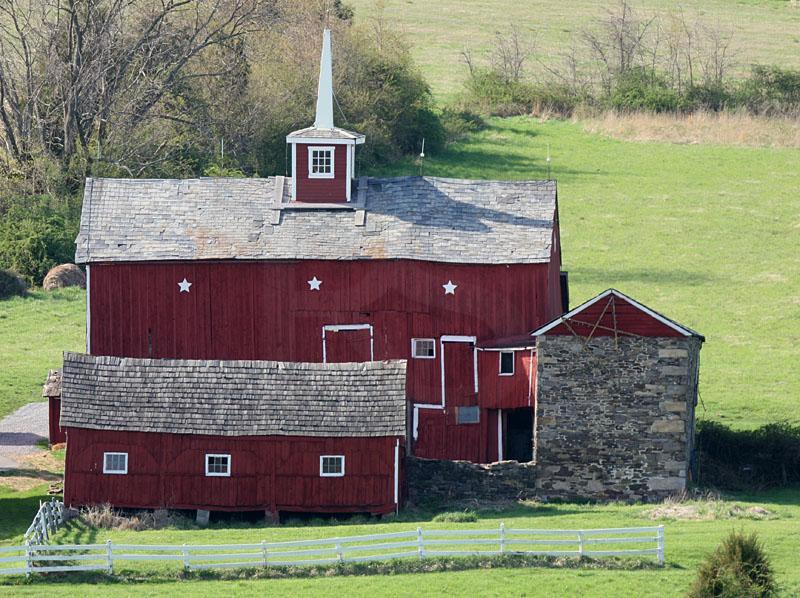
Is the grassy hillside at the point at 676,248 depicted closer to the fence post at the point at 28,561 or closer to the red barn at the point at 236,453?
the red barn at the point at 236,453

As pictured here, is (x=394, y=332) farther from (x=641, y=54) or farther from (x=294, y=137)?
(x=641, y=54)

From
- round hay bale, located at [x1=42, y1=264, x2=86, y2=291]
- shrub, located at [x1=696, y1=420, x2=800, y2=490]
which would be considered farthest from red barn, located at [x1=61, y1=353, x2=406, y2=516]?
round hay bale, located at [x1=42, y1=264, x2=86, y2=291]

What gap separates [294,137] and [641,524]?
17.5 m

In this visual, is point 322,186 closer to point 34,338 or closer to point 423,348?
point 423,348

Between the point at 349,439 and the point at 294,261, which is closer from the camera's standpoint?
the point at 349,439

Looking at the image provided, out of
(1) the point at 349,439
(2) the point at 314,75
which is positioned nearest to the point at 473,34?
(2) the point at 314,75

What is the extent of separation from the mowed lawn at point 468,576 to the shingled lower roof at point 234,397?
3196 mm

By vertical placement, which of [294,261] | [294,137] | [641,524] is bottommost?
[641,524]

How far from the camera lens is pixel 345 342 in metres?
49.2

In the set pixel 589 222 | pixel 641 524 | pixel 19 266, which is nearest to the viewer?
pixel 641 524

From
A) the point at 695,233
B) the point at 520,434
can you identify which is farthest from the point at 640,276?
the point at 520,434

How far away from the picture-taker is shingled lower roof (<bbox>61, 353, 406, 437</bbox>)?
4344 cm

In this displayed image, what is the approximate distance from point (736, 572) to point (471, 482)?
1193cm

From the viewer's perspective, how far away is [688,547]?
123 feet
